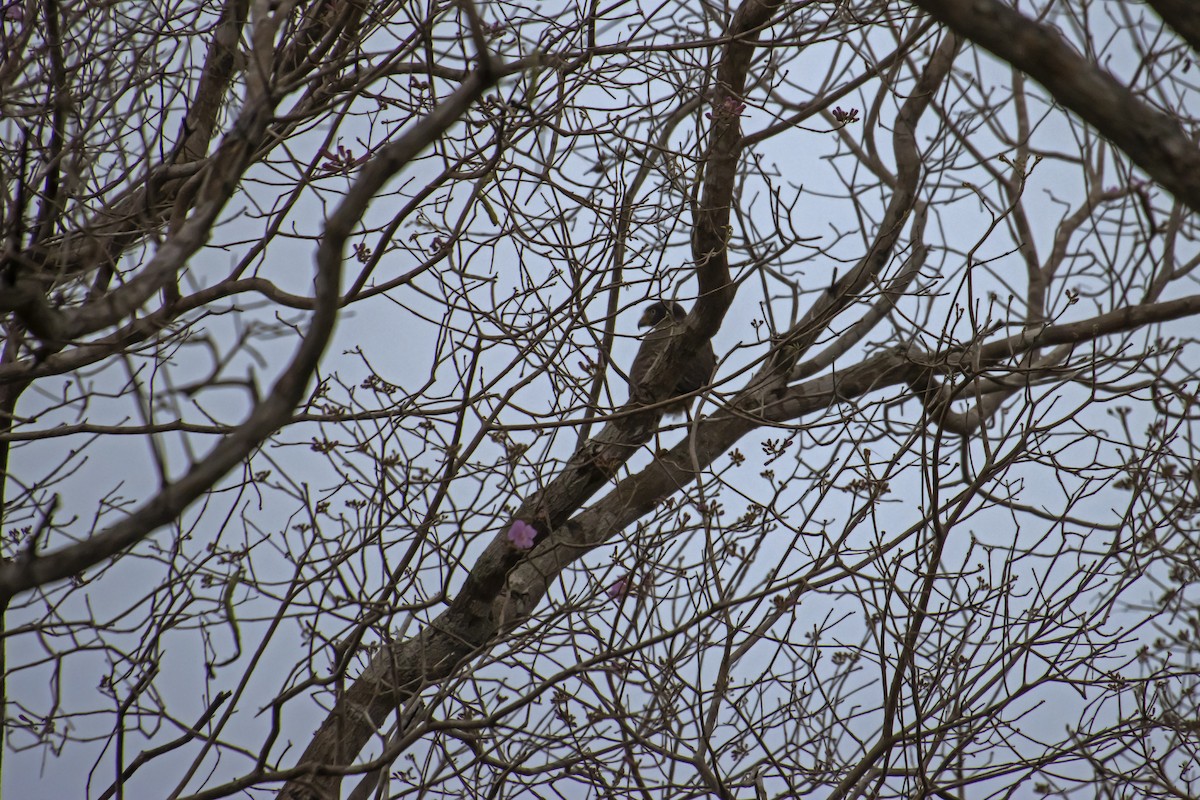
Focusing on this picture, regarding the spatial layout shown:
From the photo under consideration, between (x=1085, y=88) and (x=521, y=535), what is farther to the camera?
(x=521, y=535)

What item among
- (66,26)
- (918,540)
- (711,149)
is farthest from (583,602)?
(66,26)

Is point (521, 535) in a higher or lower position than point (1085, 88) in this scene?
higher

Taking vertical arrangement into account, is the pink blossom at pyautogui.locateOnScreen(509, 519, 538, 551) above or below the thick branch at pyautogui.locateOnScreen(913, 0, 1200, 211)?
above

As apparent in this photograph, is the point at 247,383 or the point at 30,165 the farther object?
the point at 30,165

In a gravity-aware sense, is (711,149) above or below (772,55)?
below

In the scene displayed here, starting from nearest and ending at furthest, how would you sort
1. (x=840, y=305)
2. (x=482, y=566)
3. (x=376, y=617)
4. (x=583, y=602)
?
(x=376, y=617)
(x=583, y=602)
(x=840, y=305)
(x=482, y=566)

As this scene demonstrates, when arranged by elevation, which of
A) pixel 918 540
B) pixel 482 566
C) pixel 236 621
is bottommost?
pixel 918 540

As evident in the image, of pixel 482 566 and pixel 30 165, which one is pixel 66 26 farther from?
pixel 482 566

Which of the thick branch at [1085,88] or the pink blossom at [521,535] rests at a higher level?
the pink blossom at [521,535]

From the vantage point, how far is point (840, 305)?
3172mm

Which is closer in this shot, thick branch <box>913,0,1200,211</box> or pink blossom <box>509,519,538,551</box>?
thick branch <box>913,0,1200,211</box>

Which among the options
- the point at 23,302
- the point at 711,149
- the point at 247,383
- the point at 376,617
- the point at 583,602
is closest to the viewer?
the point at 247,383

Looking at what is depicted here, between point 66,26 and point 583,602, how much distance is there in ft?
7.03

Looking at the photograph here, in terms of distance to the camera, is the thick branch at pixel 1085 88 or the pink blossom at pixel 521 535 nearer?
the thick branch at pixel 1085 88
